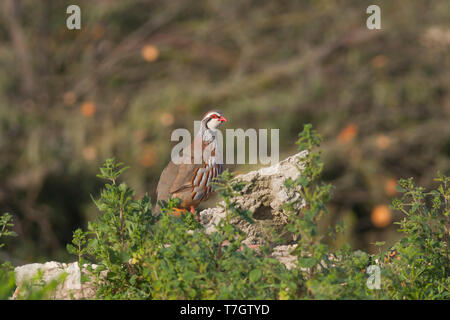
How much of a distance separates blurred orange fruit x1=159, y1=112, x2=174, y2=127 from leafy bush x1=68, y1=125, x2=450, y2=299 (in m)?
5.93

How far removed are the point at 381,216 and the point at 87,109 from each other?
4876 mm

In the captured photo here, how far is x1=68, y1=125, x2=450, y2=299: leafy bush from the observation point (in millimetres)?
2475

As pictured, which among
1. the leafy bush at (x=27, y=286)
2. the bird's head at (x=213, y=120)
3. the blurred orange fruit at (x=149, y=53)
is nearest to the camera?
the leafy bush at (x=27, y=286)

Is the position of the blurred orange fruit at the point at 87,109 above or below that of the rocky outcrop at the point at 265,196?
above

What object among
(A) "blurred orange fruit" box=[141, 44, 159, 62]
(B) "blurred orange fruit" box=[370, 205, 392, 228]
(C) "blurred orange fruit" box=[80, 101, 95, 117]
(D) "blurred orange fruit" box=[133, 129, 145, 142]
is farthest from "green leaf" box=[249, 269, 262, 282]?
(A) "blurred orange fruit" box=[141, 44, 159, 62]

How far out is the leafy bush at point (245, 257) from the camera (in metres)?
2.47

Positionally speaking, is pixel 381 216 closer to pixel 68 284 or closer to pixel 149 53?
pixel 149 53

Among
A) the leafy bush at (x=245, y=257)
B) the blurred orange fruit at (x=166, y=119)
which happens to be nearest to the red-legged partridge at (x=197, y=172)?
the leafy bush at (x=245, y=257)

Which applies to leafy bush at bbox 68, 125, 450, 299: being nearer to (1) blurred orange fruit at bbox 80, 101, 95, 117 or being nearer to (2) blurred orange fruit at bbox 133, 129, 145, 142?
(2) blurred orange fruit at bbox 133, 129, 145, 142

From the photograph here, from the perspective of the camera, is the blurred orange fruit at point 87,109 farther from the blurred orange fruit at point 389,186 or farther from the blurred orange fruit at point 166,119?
the blurred orange fruit at point 389,186

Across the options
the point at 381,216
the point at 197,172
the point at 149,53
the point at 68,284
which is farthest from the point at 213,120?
the point at 149,53

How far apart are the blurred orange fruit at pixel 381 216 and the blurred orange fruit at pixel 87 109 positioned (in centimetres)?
467

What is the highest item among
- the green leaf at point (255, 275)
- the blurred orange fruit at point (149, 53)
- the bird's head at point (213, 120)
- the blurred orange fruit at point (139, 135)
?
the blurred orange fruit at point (149, 53)

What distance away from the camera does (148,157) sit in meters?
9.00
